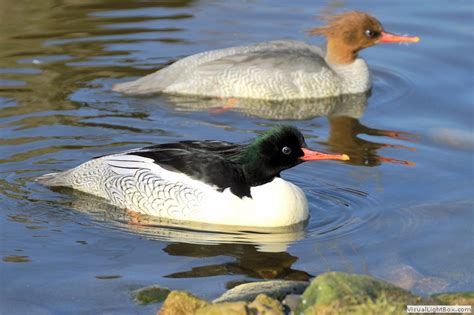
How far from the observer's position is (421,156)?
39.1ft

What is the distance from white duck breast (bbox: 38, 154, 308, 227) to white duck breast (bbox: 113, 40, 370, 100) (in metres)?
3.70

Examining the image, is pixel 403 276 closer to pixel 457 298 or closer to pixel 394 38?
pixel 457 298

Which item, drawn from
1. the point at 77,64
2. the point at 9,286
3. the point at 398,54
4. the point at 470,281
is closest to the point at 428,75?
the point at 398,54

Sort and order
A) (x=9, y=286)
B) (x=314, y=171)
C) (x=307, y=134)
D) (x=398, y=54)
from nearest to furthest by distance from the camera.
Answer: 1. (x=9, y=286)
2. (x=314, y=171)
3. (x=307, y=134)
4. (x=398, y=54)

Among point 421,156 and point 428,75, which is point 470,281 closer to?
point 421,156

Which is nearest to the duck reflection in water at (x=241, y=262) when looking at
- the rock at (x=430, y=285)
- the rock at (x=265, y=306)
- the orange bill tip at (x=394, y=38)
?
the rock at (x=430, y=285)

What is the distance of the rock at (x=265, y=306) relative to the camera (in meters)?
6.99

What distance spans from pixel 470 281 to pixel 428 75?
630cm

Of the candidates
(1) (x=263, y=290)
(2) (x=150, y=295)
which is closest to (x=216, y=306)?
(1) (x=263, y=290)

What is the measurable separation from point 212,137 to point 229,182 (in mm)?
2621

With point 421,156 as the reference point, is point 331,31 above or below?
above

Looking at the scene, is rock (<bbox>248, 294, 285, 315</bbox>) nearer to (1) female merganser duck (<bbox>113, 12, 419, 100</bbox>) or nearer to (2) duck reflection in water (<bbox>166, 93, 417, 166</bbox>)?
(2) duck reflection in water (<bbox>166, 93, 417, 166</bbox>)

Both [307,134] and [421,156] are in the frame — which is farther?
[307,134]

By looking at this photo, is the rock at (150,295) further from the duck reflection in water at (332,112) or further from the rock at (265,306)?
the duck reflection in water at (332,112)
